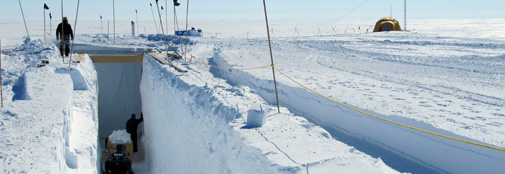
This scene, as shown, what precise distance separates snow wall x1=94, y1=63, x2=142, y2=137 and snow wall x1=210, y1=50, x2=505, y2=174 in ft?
30.5

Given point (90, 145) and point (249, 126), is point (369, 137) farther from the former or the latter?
point (90, 145)

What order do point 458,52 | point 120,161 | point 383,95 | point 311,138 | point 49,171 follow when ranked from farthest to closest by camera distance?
1. point 458,52
2. point 120,161
3. point 383,95
4. point 311,138
5. point 49,171

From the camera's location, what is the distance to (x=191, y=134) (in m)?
6.27

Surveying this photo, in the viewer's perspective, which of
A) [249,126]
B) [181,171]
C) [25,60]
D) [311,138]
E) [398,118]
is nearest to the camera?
[311,138]

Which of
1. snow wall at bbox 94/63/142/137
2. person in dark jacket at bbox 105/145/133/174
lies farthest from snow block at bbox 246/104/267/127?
snow wall at bbox 94/63/142/137

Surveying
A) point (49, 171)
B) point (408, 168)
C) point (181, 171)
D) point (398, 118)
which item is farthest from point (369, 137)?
point (49, 171)

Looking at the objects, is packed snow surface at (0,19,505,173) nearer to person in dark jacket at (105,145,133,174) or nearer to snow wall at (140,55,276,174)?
snow wall at (140,55,276,174)

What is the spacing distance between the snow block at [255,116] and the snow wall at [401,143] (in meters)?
1.59

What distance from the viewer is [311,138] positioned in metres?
4.12

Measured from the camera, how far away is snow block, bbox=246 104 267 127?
454cm

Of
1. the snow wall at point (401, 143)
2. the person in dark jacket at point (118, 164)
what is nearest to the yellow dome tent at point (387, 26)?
the snow wall at point (401, 143)

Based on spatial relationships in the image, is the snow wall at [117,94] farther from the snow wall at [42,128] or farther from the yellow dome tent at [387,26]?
the yellow dome tent at [387,26]

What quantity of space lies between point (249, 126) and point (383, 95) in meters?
3.67

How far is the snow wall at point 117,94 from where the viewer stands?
14742 millimetres
